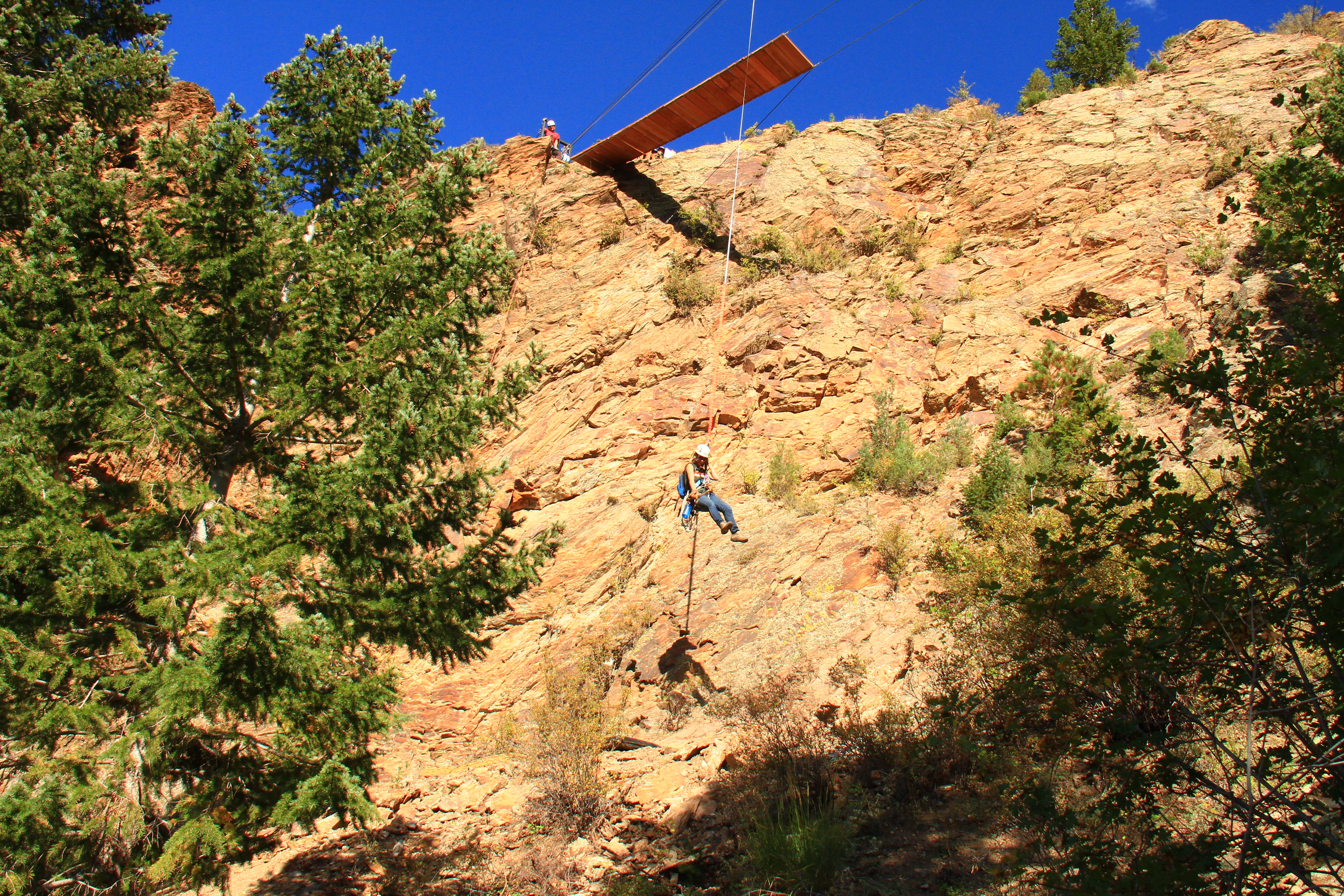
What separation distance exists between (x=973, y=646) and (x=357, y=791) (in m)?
6.25

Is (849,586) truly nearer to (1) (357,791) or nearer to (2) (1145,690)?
(2) (1145,690)

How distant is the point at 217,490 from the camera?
8156mm

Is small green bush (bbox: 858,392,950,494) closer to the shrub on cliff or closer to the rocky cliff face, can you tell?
the rocky cliff face

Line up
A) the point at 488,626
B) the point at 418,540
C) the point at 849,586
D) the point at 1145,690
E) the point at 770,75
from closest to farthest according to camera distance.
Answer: the point at 1145,690 < the point at 418,540 < the point at 849,586 < the point at 488,626 < the point at 770,75

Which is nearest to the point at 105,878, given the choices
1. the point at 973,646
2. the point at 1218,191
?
the point at 973,646

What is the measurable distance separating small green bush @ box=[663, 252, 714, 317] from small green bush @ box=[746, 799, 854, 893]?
11226mm

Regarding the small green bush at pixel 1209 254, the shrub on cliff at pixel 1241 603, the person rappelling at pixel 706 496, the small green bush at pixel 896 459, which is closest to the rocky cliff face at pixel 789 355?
the small green bush at pixel 1209 254

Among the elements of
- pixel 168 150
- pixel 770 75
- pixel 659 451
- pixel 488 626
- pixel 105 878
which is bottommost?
pixel 105 878

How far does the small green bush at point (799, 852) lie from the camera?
607cm

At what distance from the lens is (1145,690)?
5570mm

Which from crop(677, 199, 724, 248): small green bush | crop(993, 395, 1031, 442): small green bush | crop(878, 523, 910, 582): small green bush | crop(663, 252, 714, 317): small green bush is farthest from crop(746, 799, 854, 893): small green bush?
crop(677, 199, 724, 248): small green bush

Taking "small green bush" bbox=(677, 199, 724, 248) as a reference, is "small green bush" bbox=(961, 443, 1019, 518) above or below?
below

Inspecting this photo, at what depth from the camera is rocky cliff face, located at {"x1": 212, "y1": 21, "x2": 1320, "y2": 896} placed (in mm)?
10086

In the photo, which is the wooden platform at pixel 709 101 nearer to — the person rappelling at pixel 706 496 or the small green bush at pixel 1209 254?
the small green bush at pixel 1209 254
